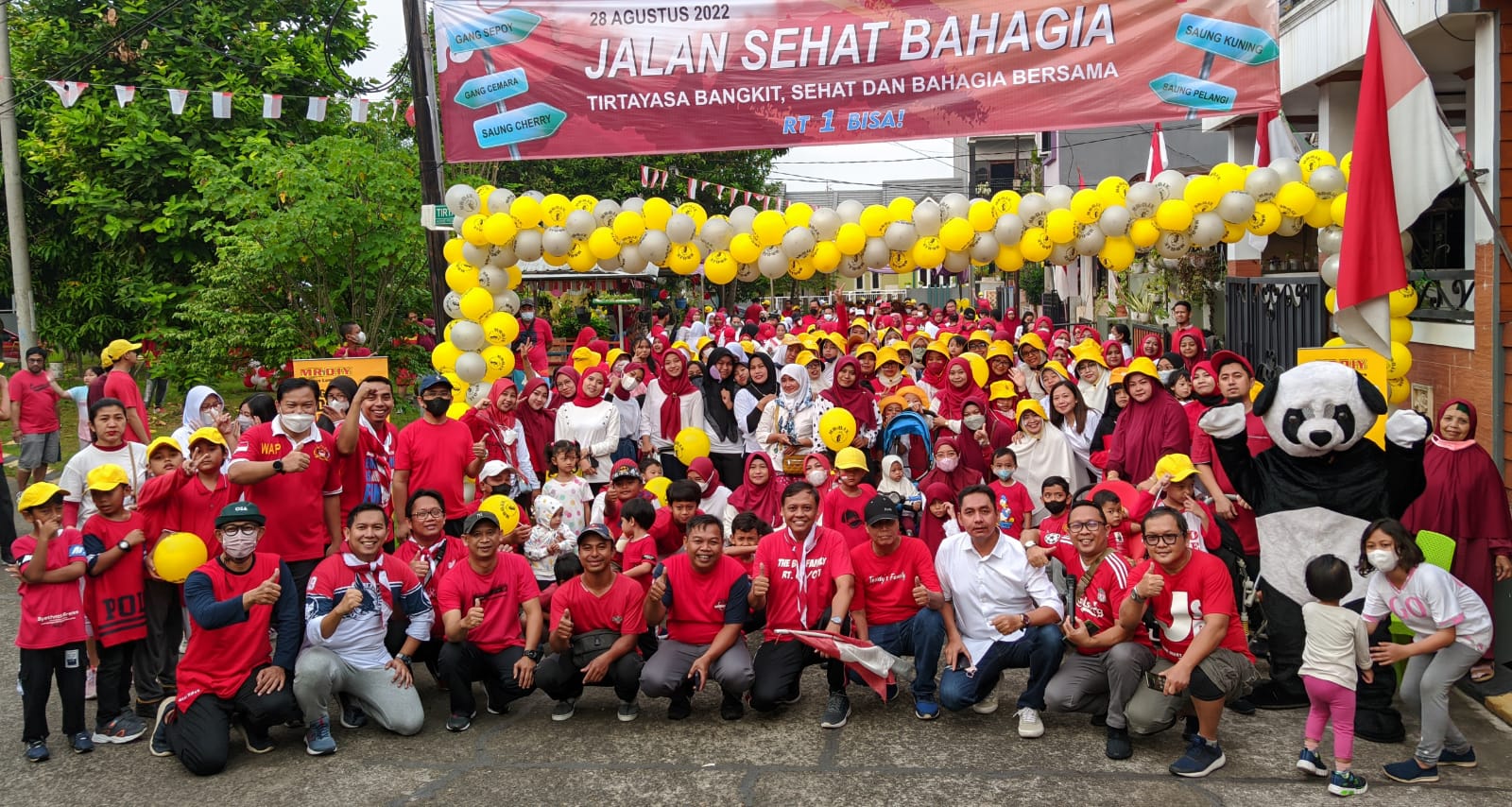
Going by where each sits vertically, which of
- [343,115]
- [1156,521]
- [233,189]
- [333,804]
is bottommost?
[333,804]

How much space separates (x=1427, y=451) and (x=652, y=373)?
6.91 metres

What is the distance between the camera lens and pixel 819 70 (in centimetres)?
942

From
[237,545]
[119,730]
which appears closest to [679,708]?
[237,545]

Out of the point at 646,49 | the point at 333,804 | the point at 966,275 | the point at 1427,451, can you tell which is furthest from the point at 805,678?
the point at 966,275

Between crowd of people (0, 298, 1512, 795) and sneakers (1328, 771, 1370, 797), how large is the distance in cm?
1

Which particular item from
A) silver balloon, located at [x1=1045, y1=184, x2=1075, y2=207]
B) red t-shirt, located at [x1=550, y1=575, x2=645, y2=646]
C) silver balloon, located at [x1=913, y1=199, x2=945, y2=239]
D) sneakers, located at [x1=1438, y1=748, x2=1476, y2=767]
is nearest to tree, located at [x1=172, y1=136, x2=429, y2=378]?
silver balloon, located at [x1=913, y1=199, x2=945, y2=239]

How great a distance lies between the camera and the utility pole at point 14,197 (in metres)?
16.1

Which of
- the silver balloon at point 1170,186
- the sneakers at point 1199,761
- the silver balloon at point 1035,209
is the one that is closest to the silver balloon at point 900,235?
the silver balloon at point 1035,209

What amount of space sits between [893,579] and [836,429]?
6.05 feet

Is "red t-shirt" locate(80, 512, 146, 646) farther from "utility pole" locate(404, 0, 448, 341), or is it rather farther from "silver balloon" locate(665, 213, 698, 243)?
"utility pole" locate(404, 0, 448, 341)

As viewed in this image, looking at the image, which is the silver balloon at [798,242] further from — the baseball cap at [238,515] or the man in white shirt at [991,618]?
the baseball cap at [238,515]

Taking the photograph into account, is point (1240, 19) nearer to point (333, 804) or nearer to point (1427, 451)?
point (1427, 451)

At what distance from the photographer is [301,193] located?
13.7 meters

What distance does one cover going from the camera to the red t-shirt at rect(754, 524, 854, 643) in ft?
21.1
